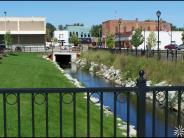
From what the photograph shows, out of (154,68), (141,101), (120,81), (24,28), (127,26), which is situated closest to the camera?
(141,101)

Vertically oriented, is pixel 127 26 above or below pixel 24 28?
above

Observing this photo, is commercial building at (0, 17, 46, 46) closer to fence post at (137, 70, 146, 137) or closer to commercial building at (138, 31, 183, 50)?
commercial building at (138, 31, 183, 50)

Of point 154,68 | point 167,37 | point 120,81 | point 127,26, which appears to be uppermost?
point 127,26

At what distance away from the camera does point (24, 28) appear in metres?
99.1

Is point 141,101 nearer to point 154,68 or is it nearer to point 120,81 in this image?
point 154,68

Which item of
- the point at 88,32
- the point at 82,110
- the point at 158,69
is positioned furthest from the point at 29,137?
the point at 88,32

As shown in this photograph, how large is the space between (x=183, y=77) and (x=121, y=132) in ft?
47.3

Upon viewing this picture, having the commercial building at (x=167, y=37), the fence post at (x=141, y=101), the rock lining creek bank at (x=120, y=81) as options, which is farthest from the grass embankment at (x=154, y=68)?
the commercial building at (x=167, y=37)

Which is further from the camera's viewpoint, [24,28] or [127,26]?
[127,26]

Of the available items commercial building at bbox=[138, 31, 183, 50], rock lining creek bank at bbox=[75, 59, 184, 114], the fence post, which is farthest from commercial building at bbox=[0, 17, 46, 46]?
the fence post

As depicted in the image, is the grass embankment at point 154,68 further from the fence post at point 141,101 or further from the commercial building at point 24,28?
the commercial building at point 24,28

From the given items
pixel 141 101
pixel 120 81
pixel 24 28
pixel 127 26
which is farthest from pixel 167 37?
pixel 141 101

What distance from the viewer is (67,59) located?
7438cm

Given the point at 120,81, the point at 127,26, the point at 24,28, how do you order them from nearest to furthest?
1. the point at 120,81
2. the point at 24,28
3. the point at 127,26
